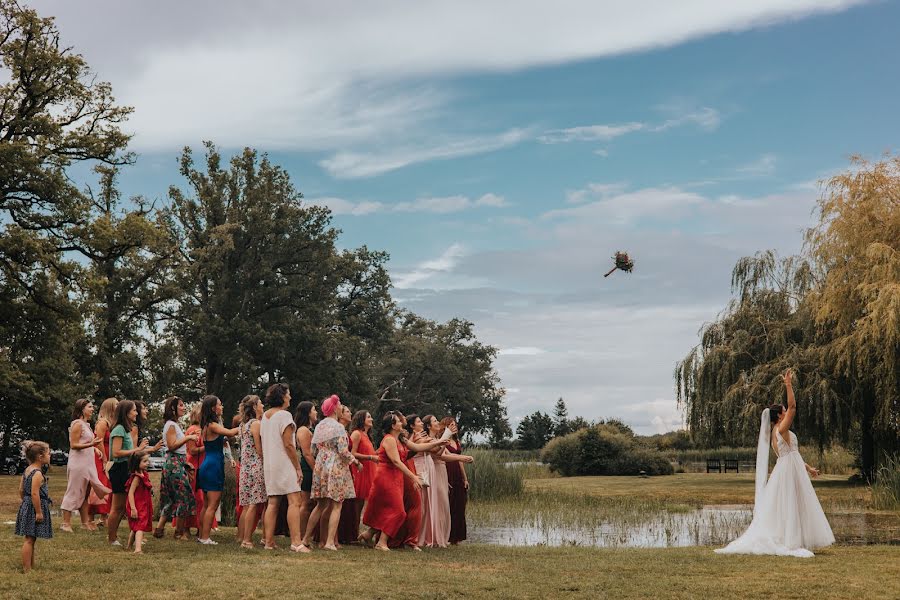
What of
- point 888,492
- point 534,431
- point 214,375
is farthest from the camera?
point 534,431

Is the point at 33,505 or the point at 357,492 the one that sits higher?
the point at 33,505

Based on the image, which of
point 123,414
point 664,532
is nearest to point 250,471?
point 123,414

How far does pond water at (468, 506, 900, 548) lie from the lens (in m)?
16.1

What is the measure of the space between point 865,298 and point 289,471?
23134mm

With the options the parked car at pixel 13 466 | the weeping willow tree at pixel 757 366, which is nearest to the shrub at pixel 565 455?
the weeping willow tree at pixel 757 366

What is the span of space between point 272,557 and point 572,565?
3.62 meters

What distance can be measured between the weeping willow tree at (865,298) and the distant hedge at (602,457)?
1230cm

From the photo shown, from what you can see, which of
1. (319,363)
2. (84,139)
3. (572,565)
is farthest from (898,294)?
(319,363)

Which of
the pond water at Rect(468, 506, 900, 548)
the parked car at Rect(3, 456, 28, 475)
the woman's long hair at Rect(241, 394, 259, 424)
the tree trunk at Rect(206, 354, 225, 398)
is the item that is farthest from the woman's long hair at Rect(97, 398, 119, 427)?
the parked car at Rect(3, 456, 28, 475)

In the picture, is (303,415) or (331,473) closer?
(303,415)

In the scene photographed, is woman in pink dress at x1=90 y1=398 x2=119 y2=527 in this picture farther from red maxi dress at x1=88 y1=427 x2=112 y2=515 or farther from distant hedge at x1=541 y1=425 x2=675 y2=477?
distant hedge at x1=541 y1=425 x2=675 y2=477

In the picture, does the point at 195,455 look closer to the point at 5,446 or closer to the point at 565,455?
the point at 565,455

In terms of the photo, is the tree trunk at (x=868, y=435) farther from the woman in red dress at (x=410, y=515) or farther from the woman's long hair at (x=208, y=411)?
the woman's long hair at (x=208, y=411)

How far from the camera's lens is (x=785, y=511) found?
13.3 m
